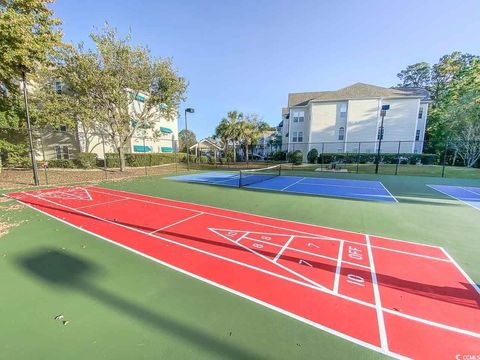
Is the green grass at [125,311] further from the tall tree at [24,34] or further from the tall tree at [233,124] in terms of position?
the tall tree at [233,124]

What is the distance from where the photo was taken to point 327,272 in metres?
3.83

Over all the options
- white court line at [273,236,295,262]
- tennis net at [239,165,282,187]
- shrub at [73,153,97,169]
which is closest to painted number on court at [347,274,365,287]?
white court line at [273,236,295,262]

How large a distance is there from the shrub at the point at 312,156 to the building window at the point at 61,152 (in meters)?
29.7

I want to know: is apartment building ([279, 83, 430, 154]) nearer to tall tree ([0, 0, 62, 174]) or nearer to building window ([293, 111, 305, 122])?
building window ([293, 111, 305, 122])

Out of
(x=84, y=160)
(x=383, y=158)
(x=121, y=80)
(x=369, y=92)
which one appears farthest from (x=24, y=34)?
(x=369, y=92)

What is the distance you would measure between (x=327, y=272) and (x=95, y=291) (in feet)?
12.7

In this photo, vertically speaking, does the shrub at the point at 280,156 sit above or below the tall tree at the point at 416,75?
below

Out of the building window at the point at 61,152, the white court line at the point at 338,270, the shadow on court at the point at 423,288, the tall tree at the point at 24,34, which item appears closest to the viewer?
the shadow on court at the point at 423,288

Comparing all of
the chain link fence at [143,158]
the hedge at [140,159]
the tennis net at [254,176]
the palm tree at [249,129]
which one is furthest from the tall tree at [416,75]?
the hedge at [140,159]

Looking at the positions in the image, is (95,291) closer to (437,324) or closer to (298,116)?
(437,324)

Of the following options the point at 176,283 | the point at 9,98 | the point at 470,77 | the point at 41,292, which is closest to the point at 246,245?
the point at 176,283

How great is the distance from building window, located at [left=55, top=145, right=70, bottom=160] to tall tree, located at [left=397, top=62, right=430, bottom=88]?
63830mm

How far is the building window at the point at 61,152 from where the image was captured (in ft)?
72.2

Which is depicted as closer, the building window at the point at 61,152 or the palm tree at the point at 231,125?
the building window at the point at 61,152
